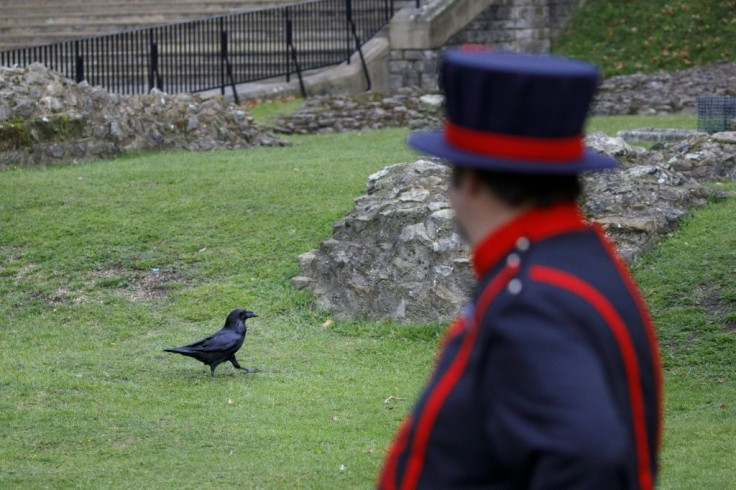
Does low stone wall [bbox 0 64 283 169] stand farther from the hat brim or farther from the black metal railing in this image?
the hat brim

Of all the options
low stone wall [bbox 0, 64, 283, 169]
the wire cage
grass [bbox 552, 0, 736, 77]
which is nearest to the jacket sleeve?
low stone wall [bbox 0, 64, 283, 169]

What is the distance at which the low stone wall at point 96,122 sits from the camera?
14703 mm

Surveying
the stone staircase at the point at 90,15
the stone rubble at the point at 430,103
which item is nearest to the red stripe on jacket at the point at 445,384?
the stone rubble at the point at 430,103

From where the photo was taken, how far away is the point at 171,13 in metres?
26.3

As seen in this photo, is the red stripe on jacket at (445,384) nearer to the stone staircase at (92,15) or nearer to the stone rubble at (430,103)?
the stone rubble at (430,103)

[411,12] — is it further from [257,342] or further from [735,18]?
[257,342]

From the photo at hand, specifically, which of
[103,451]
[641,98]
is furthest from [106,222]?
[641,98]

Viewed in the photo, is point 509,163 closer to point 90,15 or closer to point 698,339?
point 698,339

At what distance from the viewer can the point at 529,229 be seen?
7.19 feet

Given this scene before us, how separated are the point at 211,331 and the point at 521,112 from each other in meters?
7.44

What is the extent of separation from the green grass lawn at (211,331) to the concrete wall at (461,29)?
1015 cm

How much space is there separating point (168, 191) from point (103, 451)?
6.39 m

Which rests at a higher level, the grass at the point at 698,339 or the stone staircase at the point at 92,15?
the stone staircase at the point at 92,15

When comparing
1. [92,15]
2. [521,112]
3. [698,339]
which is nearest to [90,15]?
[92,15]
